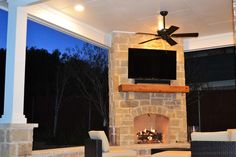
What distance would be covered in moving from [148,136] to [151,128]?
1.27 feet

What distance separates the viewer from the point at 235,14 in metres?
3.17

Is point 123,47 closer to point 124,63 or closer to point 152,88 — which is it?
point 124,63

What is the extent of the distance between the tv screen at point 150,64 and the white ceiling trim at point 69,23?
0.77m

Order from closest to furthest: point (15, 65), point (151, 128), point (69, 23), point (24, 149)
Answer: point (24, 149) → point (15, 65) → point (69, 23) → point (151, 128)

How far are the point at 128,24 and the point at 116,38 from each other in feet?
2.15

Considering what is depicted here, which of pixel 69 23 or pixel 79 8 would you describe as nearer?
pixel 79 8

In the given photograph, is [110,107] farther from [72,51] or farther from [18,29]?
[18,29]

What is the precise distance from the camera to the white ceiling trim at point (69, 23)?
553 centimetres

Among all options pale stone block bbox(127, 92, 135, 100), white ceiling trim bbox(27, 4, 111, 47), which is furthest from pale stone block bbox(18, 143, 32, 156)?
pale stone block bbox(127, 92, 135, 100)

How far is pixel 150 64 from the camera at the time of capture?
7367 millimetres

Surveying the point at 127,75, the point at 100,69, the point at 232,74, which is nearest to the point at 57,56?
the point at 100,69

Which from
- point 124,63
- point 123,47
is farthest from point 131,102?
point 123,47

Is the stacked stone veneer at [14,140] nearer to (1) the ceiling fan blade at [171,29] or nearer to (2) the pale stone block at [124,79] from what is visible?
(2) the pale stone block at [124,79]

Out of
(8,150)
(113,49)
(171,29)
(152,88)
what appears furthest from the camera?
(113,49)
